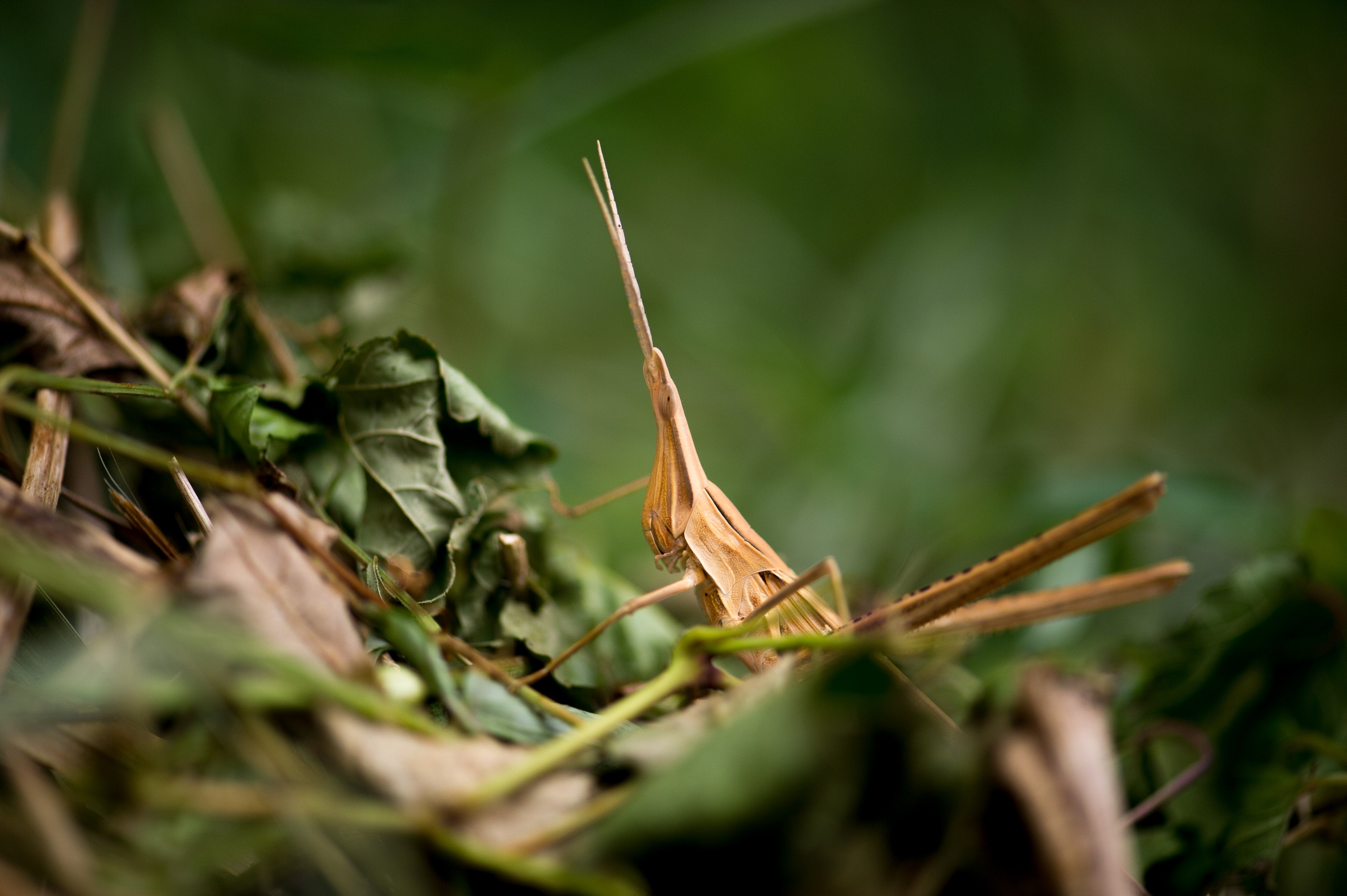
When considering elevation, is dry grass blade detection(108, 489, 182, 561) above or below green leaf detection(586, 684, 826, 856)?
above

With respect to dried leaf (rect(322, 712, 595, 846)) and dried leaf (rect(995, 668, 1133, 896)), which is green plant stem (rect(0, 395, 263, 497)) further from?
dried leaf (rect(995, 668, 1133, 896))

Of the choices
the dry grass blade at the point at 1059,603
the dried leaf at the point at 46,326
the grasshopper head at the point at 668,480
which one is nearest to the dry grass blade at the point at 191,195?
the dried leaf at the point at 46,326

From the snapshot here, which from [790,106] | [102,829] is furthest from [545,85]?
[790,106]

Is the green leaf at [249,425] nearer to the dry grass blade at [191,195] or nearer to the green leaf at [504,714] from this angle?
the green leaf at [504,714]

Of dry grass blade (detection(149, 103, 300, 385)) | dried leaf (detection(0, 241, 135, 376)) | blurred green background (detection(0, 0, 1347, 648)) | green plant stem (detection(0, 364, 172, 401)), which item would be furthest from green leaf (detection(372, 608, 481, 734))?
dry grass blade (detection(149, 103, 300, 385))

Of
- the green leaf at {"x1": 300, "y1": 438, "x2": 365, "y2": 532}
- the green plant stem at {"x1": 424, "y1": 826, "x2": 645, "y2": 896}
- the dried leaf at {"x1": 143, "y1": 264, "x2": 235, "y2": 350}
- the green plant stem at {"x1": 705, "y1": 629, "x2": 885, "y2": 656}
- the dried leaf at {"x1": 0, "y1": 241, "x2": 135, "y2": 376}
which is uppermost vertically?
the dried leaf at {"x1": 143, "y1": 264, "x2": 235, "y2": 350}

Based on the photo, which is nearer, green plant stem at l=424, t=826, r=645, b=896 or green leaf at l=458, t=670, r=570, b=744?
green plant stem at l=424, t=826, r=645, b=896

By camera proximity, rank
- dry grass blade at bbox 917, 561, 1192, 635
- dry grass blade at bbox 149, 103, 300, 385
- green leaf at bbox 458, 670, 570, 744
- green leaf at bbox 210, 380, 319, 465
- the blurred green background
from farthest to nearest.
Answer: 1. the blurred green background
2. dry grass blade at bbox 149, 103, 300, 385
3. dry grass blade at bbox 917, 561, 1192, 635
4. green leaf at bbox 210, 380, 319, 465
5. green leaf at bbox 458, 670, 570, 744

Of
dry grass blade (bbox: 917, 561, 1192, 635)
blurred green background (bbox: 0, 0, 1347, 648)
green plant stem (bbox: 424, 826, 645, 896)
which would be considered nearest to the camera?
green plant stem (bbox: 424, 826, 645, 896)

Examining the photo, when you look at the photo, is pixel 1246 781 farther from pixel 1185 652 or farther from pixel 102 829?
pixel 102 829
